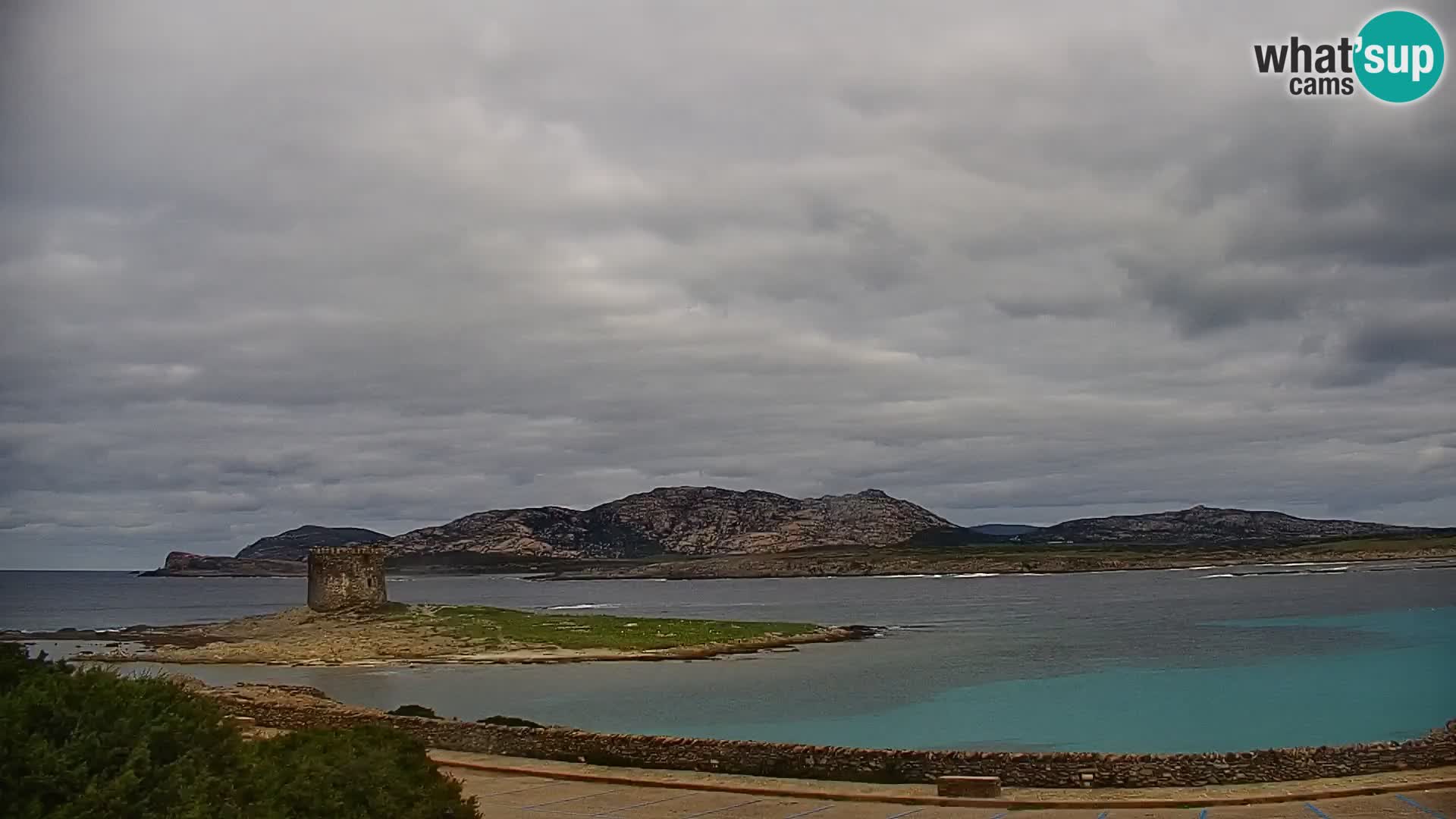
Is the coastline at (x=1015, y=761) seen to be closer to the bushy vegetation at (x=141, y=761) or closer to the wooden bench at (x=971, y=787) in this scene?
the wooden bench at (x=971, y=787)

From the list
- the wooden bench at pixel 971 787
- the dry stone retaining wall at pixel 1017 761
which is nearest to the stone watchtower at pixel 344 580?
the dry stone retaining wall at pixel 1017 761

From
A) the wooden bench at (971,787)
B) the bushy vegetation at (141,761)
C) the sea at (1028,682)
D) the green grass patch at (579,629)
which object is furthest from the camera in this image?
the green grass patch at (579,629)

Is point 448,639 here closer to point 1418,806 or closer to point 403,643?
point 403,643

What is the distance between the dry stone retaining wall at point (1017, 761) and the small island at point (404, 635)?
35.8m

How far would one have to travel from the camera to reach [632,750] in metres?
18.1

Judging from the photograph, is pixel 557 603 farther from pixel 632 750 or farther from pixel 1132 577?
pixel 632 750

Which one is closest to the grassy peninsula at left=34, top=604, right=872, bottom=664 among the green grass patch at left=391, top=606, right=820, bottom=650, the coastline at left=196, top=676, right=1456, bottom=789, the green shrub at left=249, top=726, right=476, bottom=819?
the green grass patch at left=391, top=606, right=820, bottom=650

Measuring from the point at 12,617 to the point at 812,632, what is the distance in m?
89.0

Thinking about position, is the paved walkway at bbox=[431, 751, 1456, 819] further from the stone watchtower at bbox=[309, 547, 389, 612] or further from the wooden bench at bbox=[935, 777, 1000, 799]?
the stone watchtower at bbox=[309, 547, 389, 612]

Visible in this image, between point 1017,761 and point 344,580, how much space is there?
169 ft

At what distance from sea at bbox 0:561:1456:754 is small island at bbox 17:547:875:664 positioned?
9.28 ft

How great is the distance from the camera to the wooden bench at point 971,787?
50.2 feet

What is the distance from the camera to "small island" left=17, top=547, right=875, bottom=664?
5378 centimetres

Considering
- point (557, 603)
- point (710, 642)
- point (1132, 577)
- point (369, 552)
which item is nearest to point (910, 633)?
point (710, 642)
